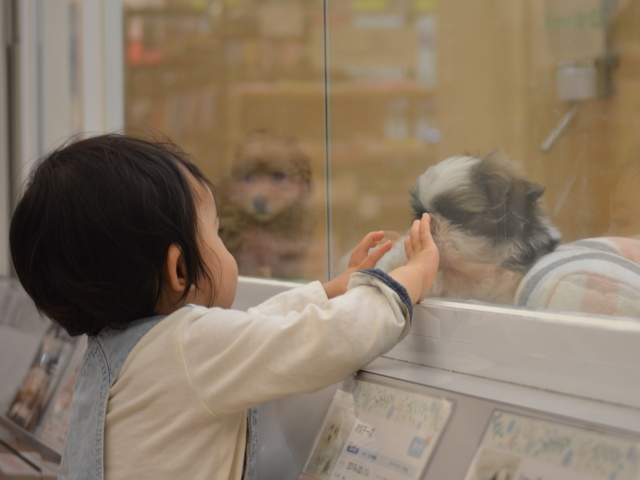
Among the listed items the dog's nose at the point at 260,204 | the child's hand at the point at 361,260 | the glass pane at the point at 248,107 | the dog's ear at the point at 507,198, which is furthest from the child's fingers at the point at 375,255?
the dog's nose at the point at 260,204

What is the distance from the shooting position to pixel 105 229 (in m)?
0.56

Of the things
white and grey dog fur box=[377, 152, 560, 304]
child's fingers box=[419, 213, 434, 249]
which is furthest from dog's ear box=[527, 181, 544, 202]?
child's fingers box=[419, 213, 434, 249]

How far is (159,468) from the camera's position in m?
0.55

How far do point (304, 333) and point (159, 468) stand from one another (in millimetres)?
188

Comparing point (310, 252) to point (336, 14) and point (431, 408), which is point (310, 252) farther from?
point (431, 408)

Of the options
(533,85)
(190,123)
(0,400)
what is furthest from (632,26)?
(0,400)

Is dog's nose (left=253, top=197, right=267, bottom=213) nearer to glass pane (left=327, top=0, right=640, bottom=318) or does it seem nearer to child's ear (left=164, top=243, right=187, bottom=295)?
glass pane (left=327, top=0, right=640, bottom=318)

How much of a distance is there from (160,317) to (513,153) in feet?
1.32

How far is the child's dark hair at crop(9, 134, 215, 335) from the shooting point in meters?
0.56

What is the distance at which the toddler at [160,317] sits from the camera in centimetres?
51

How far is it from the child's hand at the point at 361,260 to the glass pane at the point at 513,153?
0.04 meters

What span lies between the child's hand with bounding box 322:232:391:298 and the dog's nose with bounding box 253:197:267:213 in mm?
368

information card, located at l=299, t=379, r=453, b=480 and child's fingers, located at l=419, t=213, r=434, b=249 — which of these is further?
child's fingers, located at l=419, t=213, r=434, b=249

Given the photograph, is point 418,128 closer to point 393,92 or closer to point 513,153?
point 393,92
